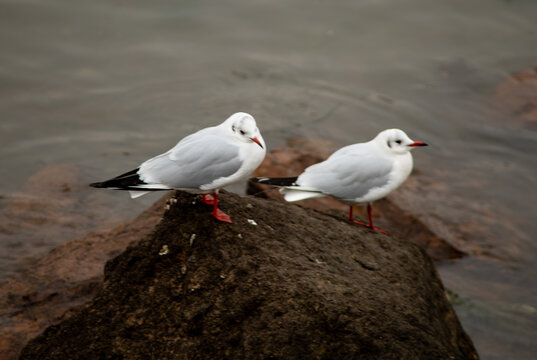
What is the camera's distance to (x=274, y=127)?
885cm

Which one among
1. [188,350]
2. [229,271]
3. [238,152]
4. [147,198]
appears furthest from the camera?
[147,198]

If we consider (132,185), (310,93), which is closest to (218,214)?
(132,185)

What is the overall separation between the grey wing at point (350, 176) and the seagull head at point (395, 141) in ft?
0.42

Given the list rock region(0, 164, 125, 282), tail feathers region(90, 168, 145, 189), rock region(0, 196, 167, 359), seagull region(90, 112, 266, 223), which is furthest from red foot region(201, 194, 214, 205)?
rock region(0, 164, 125, 282)

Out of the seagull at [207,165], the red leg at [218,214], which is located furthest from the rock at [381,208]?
the red leg at [218,214]

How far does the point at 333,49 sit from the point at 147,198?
5423 mm

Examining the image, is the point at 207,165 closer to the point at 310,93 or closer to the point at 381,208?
the point at 381,208

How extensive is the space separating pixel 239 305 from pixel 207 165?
1.04 metres

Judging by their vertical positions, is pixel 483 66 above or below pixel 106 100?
above

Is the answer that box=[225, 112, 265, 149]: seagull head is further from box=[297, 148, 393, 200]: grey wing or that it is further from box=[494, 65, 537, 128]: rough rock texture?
box=[494, 65, 537, 128]: rough rock texture

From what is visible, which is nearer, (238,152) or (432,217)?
(238,152)

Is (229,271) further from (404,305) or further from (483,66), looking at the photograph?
(483,66)

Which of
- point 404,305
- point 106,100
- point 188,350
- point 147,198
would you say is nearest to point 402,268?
point 404,305

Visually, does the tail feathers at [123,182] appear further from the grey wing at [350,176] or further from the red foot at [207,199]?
the grey wing at [350,176]
